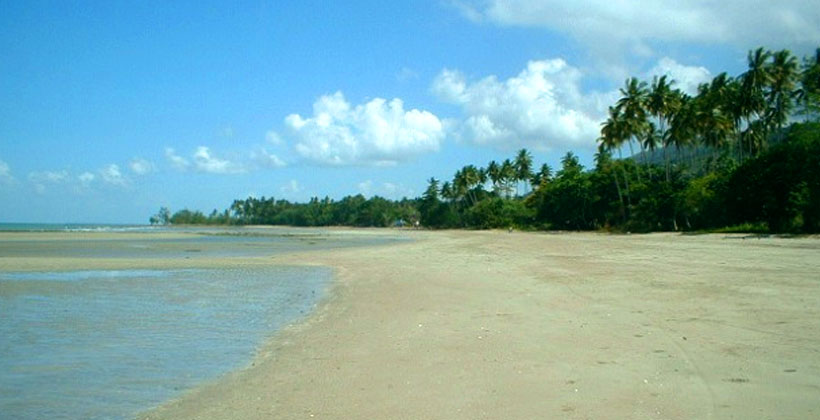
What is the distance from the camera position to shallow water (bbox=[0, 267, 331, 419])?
7930 millimetres

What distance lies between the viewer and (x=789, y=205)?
42781mm

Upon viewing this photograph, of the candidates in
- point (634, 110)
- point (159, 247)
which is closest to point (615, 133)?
point (634, 110)

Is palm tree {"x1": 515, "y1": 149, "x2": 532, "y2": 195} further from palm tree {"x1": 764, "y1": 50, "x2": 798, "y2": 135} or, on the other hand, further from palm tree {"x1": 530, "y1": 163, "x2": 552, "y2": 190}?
palm tree {"x1": 764, "y1": 50, "x2": 798, "y2": 135}

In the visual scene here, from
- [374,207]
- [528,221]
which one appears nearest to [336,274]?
[528,221]

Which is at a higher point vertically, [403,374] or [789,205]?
[789,205]

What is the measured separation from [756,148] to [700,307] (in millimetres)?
61859

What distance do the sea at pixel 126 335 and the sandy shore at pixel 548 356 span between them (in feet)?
2.43

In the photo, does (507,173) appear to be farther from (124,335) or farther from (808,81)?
(124,335)

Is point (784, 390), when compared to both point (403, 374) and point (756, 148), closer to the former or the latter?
point (403, 374)

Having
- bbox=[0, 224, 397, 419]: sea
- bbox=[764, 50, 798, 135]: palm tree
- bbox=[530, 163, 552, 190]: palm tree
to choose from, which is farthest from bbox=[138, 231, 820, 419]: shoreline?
bbox=[530, 163, 552, 190]: palm tree

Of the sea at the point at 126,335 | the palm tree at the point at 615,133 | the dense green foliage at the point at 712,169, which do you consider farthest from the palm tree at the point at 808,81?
the sea at the point at 126,335

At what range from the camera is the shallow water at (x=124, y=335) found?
7.93 metres

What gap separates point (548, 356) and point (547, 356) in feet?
0.04

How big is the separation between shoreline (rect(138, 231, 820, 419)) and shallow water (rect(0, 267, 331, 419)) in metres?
0.75
